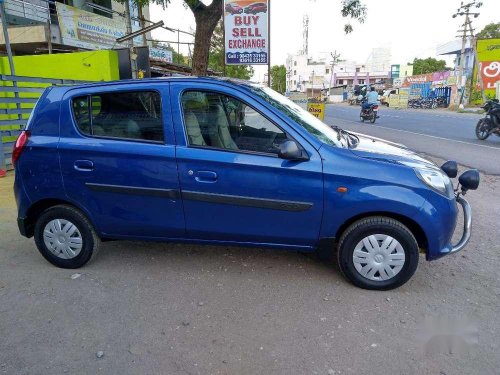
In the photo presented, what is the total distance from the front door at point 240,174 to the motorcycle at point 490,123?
34.6ft

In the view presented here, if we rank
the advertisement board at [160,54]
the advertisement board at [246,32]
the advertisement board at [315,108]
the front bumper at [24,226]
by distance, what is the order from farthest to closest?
the advertisement board at [160,54]
the advertisement board at [315,108]
the advertisement board at [246,32]
the front bumper at [24,226]

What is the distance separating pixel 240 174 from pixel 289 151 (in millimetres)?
440

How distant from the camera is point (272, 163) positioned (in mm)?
3035

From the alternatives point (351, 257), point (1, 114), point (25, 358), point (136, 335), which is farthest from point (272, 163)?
point (1, 114)

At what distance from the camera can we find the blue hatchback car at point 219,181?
9.88 ft

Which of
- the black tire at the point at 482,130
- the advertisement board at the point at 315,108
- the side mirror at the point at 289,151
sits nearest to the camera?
the side mirror at the point at 289,151

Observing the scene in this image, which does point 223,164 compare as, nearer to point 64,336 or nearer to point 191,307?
point 191,307

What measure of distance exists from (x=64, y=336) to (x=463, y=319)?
2.85 metres

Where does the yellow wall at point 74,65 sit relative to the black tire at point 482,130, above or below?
above

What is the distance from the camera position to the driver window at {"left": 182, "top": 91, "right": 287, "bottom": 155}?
10.5ft

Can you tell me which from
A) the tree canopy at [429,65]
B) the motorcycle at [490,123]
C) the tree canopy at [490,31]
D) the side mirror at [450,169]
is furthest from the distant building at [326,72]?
the side mirror at [450,169]

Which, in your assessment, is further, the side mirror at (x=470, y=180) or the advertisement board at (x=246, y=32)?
the advertisement board at (x=246, y=32)

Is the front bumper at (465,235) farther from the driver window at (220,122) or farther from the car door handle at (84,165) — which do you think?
the car door handle at (84,165)

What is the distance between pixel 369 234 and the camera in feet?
10.1
